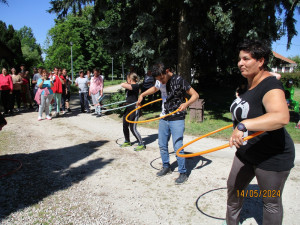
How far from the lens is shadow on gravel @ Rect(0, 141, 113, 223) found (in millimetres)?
4141

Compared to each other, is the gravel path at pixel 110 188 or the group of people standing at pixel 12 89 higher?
the group of people standing at pixel 12 89

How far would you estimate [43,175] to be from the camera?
16.9 feet

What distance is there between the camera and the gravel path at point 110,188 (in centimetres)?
364

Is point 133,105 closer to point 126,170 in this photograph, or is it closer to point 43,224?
point 126,170

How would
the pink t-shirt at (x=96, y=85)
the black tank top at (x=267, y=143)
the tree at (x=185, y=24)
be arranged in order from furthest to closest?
the pink t-shirt at (x=96, y=85) → the tree at (x=185, y=24) → the black tank top at (x=267, y=143)

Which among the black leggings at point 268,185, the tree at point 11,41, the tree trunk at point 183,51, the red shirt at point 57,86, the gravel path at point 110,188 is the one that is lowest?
the gravel path at point 110,188

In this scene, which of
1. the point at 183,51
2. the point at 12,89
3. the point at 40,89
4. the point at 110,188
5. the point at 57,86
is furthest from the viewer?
the point at 183,51

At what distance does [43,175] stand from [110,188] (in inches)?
63.2

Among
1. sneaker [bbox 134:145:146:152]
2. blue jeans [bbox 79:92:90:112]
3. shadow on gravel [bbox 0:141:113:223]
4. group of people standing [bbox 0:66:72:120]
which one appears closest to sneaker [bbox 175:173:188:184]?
shadow on gravel [bbox 0:141:113:223]

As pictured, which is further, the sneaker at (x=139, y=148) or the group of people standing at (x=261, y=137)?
the sneaker at (x=139, y=148)

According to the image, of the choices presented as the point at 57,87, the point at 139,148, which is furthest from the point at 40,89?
the point at 139,148

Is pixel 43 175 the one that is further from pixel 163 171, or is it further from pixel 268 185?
pixel 268 185

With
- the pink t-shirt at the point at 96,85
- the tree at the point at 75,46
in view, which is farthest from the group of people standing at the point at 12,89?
the tree at the point at 75,46

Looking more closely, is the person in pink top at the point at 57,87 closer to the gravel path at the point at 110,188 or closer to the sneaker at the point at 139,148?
the gravel path at the point at 110,188
